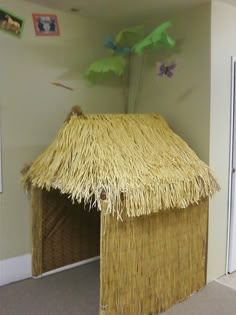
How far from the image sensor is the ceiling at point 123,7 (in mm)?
2656

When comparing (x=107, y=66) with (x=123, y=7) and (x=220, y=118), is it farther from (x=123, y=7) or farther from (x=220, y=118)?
(x=220, y=118)

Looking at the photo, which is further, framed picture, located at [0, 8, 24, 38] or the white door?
the white door

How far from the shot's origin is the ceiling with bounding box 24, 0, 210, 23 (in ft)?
8.71

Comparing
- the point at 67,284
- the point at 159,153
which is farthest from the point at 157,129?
the point at 67,284

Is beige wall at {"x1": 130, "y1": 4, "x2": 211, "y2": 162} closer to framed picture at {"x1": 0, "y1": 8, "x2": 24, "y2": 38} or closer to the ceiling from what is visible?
the ceiling

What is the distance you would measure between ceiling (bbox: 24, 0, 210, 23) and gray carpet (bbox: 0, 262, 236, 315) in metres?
2.32

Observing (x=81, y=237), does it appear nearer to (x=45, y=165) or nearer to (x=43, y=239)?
(x=43, y=239)

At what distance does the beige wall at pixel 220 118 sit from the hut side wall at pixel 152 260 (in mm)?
184

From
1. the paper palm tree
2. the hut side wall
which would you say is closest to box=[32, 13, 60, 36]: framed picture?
the paper palm tree

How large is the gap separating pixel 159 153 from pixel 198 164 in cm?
33

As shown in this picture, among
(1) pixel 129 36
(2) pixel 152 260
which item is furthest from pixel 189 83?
(2) pixel 152 260

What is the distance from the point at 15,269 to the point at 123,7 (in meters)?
2.39

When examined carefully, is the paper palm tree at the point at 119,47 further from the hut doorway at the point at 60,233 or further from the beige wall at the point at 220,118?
the hut doorway at the point at 60,233

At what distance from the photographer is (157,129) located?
2.71 meters
